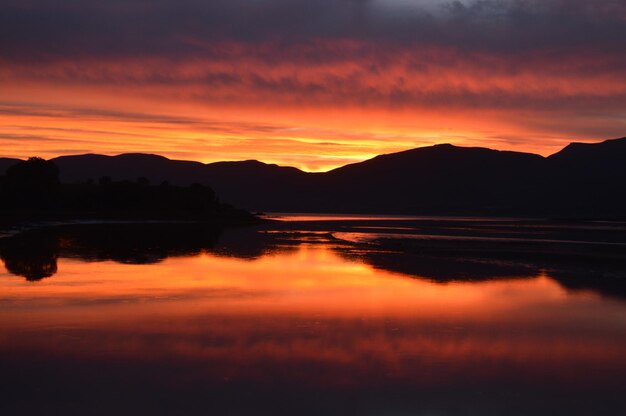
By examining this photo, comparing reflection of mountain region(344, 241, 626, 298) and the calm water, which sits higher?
the calm water

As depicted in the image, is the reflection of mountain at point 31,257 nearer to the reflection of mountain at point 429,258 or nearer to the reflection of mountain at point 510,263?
the reflection of mountain at point 429,258

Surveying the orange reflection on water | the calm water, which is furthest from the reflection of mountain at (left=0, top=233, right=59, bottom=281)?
the orange reflection on water

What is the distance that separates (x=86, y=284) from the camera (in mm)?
24875

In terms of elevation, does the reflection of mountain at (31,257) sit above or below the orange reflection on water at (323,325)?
below

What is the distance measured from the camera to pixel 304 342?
1589cm

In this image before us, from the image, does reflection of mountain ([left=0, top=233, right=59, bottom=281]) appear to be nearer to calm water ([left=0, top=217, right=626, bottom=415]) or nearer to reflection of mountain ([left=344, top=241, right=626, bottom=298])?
calm water ([left=0, top=217, right=626, bottom=415])

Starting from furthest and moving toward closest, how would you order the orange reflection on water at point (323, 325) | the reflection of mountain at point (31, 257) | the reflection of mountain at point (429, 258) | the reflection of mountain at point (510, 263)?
1. the reflection of mountain at point (429, 258)
2. the reflection of mountain at point (510, 263)
3. the reflection of mountain at point (31, 257)
4. the orange reflection on water at point (323, 325)

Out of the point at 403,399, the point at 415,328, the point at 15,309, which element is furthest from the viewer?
the point at 15,309

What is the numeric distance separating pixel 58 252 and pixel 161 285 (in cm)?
1627

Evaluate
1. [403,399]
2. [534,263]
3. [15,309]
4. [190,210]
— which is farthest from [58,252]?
[190,210]

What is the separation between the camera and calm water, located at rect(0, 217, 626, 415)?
37.9 feet

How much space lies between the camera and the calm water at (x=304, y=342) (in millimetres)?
11562

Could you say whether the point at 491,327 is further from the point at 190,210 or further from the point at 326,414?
the point at 190,210

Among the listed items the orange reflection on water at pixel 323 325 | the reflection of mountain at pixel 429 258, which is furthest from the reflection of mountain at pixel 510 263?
the orange reflection on water at pixel 323 325
